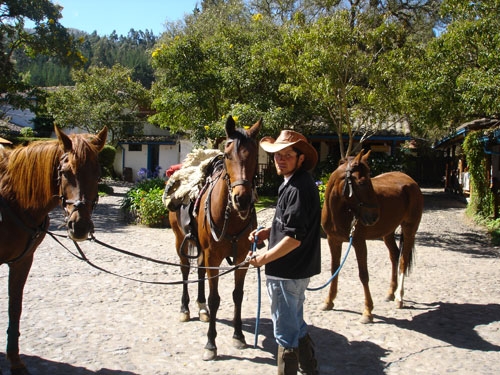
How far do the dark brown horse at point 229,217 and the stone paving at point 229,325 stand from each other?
45 centimetres

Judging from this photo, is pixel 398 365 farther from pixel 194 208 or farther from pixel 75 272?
pixel 75 272

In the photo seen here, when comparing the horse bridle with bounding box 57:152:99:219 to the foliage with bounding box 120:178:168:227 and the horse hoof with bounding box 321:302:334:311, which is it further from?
the foliage with bounding box 120:178:168:227

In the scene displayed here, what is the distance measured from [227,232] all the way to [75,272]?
4231mm

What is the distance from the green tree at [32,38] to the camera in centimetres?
1581

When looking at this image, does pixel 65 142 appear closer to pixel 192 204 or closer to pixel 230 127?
pixel 230 127

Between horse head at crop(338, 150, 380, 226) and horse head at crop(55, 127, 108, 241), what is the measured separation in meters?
3.02

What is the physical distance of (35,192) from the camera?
3781mm

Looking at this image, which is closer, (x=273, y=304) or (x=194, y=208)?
(x=273, y=304)

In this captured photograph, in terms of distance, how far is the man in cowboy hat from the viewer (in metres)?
3.30

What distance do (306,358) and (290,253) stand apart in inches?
41.4

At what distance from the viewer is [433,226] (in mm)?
14359

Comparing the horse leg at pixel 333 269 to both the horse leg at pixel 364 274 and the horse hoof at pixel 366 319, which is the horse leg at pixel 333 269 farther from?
the horse hoof at pixel 366 319

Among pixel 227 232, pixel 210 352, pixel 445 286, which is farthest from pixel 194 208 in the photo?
pixel 445 286

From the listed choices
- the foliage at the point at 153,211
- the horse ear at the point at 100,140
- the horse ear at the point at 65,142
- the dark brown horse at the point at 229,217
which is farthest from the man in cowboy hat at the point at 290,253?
the foliage at the point at 153,211
